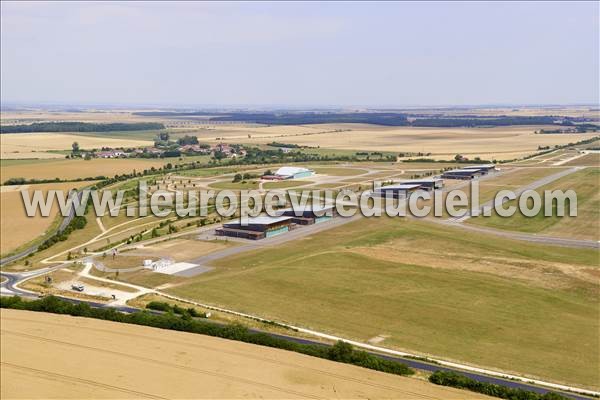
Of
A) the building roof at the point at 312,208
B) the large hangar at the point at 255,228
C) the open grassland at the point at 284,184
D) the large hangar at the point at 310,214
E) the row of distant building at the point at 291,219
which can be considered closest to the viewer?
the large hangar at the point at 255,228

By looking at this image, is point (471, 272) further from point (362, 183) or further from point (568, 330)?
point (362, 183)

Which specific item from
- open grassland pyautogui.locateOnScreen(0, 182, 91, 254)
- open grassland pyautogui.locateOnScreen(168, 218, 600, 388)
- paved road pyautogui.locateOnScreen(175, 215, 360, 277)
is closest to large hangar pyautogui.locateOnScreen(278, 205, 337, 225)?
paved road pyautogui.locateOnScreen(175, 215, 360, 277)

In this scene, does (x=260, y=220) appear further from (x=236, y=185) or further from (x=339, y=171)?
(x=339, y=171)

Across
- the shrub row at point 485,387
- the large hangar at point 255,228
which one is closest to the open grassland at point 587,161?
the large hangar at point 255,228

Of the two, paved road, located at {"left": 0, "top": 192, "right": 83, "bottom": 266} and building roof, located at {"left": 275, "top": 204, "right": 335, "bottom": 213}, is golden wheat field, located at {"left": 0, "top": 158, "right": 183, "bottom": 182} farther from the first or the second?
building roof, located at {"left": 275, "top": 204, "right": 335, "bottom": 213}

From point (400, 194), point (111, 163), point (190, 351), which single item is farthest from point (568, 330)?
point (111, 163)

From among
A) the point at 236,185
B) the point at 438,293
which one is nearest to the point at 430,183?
the point at 236,185

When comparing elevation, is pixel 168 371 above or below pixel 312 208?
below

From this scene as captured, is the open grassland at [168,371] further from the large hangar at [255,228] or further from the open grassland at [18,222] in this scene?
the open grassland at [18,222]
